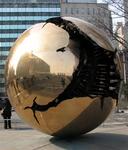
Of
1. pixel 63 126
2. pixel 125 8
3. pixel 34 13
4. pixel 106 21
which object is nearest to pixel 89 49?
pixel 63 126

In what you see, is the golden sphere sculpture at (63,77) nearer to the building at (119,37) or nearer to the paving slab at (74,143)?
the paving slab at (74,143)

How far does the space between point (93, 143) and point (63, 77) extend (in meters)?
2.27

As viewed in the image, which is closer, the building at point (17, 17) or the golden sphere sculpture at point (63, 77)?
the golden sphere sculpture at point (63, 77)

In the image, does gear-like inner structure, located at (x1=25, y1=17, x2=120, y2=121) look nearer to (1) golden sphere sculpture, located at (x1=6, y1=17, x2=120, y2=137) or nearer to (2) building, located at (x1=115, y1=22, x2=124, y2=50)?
(1) golden sphere sculpture, located at (x1=6, y1=17, x2=120, y2=137)

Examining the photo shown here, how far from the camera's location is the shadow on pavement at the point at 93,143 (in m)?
11.4

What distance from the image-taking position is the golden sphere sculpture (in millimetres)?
10680

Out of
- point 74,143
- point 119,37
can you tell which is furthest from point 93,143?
point 119,37

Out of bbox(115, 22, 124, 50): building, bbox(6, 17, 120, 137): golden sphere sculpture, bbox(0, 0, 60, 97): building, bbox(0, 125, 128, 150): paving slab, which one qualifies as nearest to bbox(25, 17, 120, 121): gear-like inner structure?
bbox(6, 17, 120, 137): golden sphere sculpture

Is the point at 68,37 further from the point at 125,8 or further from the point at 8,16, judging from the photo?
the point at 8,16

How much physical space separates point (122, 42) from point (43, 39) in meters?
12.1

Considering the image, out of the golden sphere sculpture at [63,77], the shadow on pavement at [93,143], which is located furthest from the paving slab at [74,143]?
the golden sphere sculpture at [63,77]

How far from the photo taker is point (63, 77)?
10594 mm

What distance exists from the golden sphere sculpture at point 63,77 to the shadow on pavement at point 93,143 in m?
0.32

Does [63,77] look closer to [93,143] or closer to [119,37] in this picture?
[93,143]
